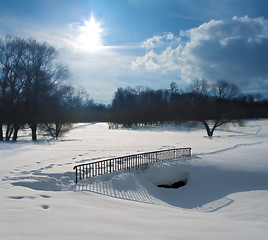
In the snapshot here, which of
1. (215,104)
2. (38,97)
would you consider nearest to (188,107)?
(215,104)

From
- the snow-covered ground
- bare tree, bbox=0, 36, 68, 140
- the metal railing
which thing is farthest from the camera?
Answer: bare tree, bbox=0, 36, 68, 140

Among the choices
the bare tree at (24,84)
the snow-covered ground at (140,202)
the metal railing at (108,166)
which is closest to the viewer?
the snow-covered ground at (140,202)

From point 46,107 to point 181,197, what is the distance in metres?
24.4

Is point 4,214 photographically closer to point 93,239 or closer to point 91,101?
point 93,239

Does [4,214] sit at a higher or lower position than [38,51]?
lower

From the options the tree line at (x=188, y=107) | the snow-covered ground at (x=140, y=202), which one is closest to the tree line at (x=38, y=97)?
the tree line at (x=188, y=107)

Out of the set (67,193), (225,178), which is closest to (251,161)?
(225,178)

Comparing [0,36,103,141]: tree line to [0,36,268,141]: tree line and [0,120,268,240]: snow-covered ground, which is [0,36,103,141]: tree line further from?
[0,120,268,240]: snow-covered ground

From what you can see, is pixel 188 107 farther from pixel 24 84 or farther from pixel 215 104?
pixel 24 84

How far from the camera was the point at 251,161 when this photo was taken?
39.2ft

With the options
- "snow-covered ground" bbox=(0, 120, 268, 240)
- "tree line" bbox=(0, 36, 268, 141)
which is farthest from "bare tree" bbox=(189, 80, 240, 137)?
"snow-covered ground" bbox=(0, 120, 268, 240)

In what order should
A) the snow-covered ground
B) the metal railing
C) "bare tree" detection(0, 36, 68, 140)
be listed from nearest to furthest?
the snow-covered ground → the metal railing → "bare tree" detection(0, 36, 68, 140)

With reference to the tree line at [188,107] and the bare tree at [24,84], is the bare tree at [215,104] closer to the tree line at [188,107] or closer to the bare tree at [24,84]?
the tree line at [188,107]

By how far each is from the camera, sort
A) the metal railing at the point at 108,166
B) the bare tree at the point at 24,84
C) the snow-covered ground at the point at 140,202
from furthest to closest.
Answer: the bare tree at the point at 24,84 → the metal railing at the point at 108,166 → the snow-covered ground at the point at 140,202
